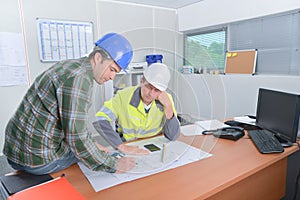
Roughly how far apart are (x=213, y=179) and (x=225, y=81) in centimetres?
247

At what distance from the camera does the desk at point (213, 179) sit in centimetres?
81

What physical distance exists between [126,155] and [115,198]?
325mm

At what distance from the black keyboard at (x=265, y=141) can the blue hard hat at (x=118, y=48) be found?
0.90 m

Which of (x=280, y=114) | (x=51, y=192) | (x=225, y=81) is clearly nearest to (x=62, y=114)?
(x=51, y=192)

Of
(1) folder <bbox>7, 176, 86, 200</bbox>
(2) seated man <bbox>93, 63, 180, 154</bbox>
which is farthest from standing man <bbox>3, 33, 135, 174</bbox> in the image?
(2) seated man <bbox>93, 63, 180, 154</bbox>

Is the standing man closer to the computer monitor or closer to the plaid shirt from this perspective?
the plaid shirt

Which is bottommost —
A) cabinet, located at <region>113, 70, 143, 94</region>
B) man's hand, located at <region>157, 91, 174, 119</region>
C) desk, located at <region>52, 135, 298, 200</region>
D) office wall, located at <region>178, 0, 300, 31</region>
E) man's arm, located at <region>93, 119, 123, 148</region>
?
desk, located at <region>52, 135, 298, 200</region>

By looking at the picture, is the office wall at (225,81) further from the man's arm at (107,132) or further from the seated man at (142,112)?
the man's arm at (107,132)

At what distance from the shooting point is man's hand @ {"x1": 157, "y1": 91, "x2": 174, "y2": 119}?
1.34 meters

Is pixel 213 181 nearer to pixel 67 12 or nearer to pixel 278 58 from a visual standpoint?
pixel 278 58

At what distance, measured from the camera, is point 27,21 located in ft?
8.77

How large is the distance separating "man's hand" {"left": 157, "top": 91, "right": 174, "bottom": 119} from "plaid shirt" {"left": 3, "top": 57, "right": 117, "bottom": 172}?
55cm

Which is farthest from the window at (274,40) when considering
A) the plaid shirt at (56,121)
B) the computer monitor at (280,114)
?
the plaid shirt at (56,121)

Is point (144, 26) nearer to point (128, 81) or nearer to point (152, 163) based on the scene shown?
point (128, 81)
